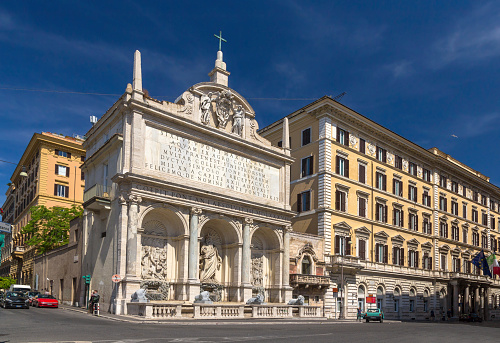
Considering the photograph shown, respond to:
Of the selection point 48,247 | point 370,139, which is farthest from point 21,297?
point 370,139

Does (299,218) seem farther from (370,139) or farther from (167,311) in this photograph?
(167,311)

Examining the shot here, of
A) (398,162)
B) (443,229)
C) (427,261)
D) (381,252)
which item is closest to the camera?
(381,252)

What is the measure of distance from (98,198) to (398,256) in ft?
115

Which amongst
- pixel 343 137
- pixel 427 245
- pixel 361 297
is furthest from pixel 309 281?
pixel 427 245

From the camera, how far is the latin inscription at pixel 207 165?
117 feet

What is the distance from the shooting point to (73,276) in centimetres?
4022

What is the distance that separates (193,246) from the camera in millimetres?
35906

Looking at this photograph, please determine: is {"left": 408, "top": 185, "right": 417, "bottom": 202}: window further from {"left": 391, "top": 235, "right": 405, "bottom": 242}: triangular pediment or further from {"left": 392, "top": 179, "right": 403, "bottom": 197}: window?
{"left": 391, "top": 235, "right": 405, "bottom": 242}: triangular pediment

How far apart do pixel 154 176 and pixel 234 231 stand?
8440 mm

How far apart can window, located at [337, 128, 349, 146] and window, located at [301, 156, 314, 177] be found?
351 cm

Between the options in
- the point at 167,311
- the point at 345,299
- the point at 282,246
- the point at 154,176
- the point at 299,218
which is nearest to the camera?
the point at 167,311

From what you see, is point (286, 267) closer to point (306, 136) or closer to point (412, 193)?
point (306, 136)

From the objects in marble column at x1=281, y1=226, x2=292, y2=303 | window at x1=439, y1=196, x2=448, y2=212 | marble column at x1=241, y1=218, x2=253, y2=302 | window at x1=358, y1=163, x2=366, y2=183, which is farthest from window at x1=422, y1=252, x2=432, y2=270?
marble column at x1=241, y1=218, x2=253, y2=302

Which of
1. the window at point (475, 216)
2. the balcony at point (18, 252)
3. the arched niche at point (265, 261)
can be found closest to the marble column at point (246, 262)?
the arched niche at point (265, 261)
